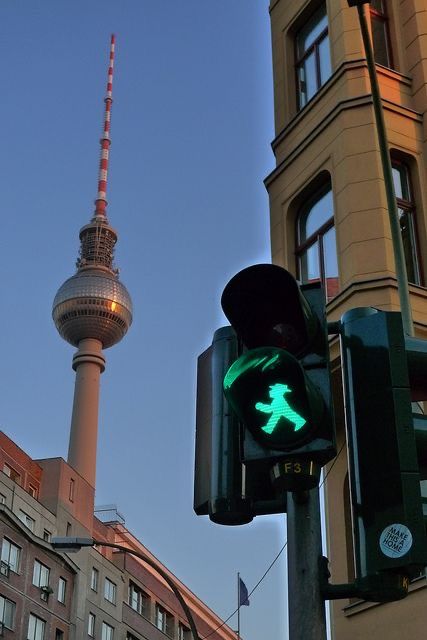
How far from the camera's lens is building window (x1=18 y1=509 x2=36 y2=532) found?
61.1 metres

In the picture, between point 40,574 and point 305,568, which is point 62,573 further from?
point 305,568

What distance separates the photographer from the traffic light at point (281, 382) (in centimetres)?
373

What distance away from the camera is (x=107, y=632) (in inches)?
2741

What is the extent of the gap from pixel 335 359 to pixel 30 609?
48692mm

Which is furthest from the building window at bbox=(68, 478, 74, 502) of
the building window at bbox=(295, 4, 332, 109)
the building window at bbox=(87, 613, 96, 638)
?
the building window at bbox=(295, 4, 332, 109)

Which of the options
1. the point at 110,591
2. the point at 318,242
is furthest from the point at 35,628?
the point at 318,242

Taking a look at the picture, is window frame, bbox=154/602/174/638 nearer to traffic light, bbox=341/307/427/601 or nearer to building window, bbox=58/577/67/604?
building window, bbox=58/577/67/604

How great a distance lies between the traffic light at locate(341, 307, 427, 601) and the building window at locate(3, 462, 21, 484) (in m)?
61.6

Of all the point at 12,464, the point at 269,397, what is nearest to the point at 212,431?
the point at 269,397

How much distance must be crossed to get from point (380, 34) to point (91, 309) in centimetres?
11271

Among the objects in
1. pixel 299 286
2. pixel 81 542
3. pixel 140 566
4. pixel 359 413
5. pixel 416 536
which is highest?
pixel 140 566

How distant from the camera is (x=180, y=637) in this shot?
3302 inches

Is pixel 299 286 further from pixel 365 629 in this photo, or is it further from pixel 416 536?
pixel 365 629

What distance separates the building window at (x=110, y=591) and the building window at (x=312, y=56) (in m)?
56.7
